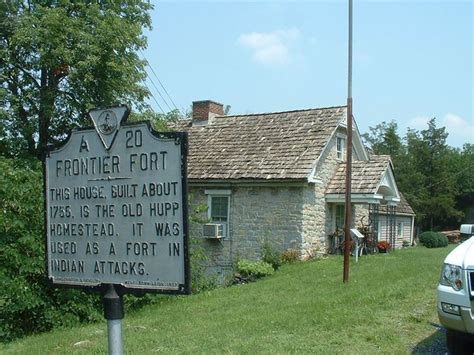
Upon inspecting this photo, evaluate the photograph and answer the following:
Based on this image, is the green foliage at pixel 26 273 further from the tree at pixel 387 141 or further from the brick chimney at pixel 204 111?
the tree at pixel 387 141

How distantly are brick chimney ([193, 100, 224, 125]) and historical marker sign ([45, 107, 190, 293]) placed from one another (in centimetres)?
2202

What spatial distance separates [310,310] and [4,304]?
5602 millimetres

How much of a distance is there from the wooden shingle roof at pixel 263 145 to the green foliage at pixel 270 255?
229 cm

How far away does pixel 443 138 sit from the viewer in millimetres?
51375

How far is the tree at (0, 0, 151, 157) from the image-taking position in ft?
62.2

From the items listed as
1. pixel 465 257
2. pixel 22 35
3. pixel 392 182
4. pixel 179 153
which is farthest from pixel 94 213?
pixel 392 182

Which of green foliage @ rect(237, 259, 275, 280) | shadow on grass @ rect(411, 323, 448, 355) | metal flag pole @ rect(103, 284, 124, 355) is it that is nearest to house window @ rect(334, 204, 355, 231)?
green foliage @ rect(237, 259, 275, 280)

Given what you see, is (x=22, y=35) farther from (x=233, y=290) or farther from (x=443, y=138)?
(x=443, y=138)

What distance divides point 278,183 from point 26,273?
10716 millimetres

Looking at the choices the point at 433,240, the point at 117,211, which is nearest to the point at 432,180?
the point at 433,240

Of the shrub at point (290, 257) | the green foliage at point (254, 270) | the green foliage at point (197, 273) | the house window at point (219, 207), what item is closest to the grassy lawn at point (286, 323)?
the green foliage at point (197, 273)

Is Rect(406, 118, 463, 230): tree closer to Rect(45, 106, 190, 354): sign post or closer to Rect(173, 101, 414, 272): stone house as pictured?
Rect(173, 101, 414, 272): stone house

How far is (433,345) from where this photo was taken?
7453 millimetres

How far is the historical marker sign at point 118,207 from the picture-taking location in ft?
12.4
